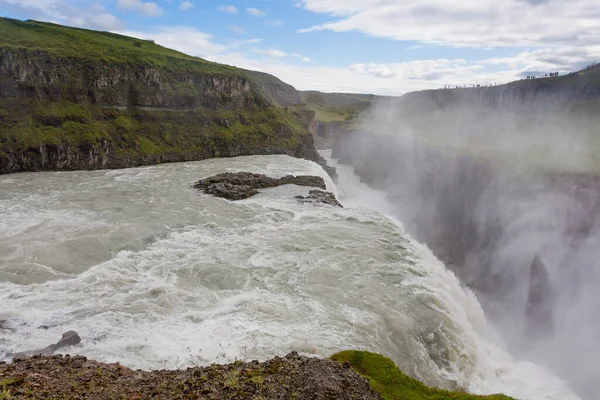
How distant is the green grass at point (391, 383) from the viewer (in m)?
11.5

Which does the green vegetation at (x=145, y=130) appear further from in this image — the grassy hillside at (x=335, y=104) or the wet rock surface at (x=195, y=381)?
the grassy hillside at (x=335, y=104)

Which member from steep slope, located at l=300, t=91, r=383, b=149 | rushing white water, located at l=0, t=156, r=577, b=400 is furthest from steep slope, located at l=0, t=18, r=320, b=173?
steep slope, located at l=300, t=91, r=383, b=149

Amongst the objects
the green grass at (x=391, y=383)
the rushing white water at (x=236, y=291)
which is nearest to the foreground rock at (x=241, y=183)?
the rushing white water at (x=236, y=291)

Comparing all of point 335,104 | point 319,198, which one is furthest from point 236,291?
point 335,104

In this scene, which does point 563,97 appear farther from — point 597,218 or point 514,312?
point 514,312

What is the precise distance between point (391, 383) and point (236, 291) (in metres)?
9.48

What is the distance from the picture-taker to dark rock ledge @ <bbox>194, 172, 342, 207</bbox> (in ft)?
125

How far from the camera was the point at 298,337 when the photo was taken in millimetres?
15625

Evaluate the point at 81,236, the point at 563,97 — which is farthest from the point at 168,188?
the point at 563,97

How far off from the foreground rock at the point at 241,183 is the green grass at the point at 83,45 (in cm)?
2960

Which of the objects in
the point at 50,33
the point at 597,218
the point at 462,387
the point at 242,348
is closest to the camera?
the point at 242,348

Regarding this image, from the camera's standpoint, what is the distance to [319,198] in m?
37.7

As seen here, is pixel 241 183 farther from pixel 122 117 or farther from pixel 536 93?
pixel 536 93

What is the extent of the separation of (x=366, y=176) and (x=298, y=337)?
208ft
